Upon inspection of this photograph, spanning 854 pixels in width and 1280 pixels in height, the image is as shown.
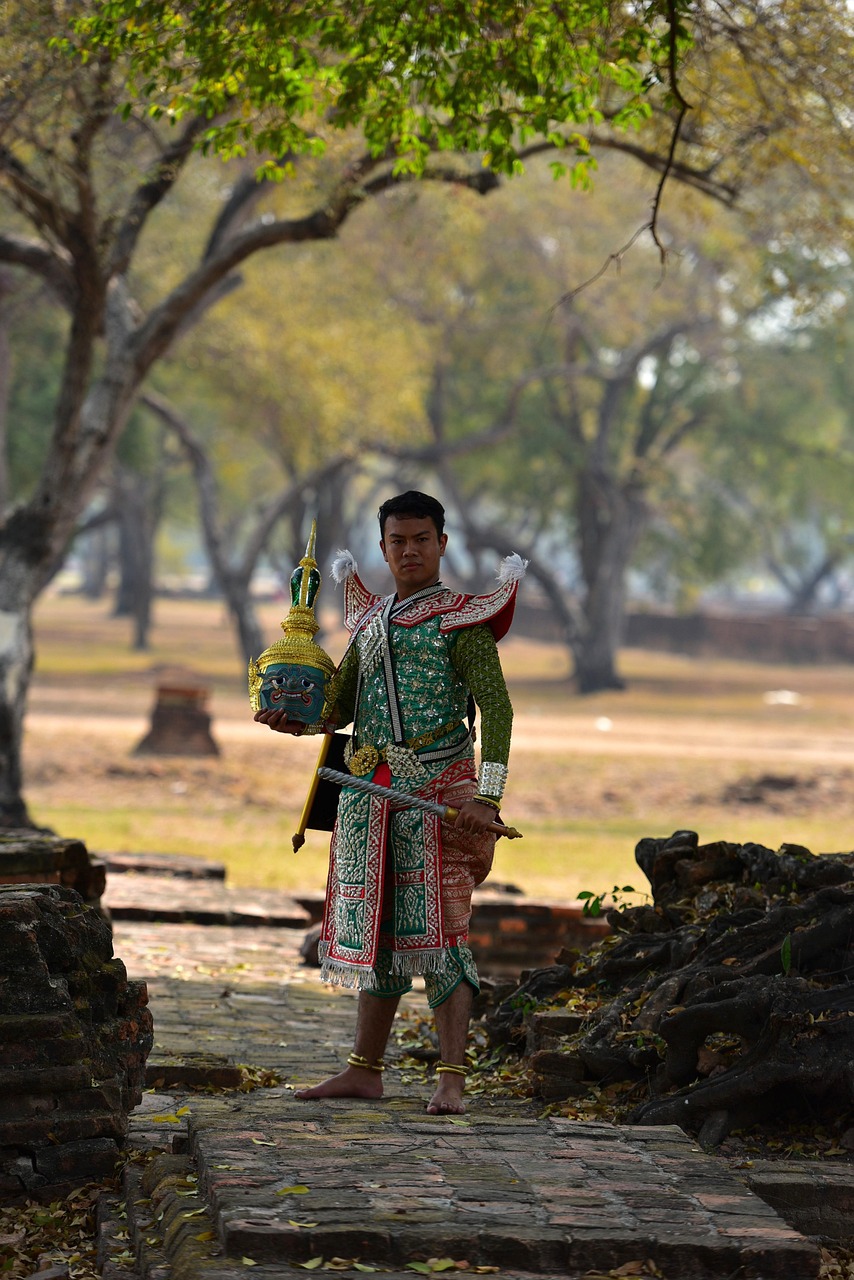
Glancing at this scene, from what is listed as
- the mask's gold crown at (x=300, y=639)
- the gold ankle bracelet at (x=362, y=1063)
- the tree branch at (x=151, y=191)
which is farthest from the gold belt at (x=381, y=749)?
the tree branch at (x=151, y=191)

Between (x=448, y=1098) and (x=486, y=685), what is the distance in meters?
1.22

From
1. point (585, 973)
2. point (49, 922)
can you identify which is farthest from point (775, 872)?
point (49, 922)

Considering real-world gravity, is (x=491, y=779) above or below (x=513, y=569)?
below

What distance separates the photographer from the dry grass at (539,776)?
542 inches

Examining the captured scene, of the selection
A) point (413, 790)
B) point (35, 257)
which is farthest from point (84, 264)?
point (413, 790)

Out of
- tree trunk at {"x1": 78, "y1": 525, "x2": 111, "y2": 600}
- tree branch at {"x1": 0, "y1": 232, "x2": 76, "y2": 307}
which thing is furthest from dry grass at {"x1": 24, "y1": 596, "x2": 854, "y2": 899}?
tree trunk at {"x1": 78, "y1": 525, "x2": 111, "y2": 600}

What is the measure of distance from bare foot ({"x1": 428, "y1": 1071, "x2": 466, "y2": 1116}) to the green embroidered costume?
0.24 metres

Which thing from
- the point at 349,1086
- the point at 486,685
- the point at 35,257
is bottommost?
the point at 349,1086

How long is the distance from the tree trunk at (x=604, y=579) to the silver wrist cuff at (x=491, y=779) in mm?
25916

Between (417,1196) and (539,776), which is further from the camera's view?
(539,776)

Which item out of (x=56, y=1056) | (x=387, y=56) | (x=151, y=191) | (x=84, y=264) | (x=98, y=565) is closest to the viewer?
(x=56, y=1056)

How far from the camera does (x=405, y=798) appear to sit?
4.92 metres

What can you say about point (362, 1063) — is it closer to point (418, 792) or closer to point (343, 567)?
point (418, 792)

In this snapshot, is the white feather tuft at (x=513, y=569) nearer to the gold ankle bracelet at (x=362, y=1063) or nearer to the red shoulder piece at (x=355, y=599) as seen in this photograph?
the red shoulder piece at (x=355, y=599)
